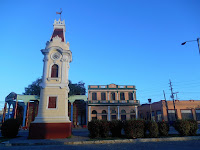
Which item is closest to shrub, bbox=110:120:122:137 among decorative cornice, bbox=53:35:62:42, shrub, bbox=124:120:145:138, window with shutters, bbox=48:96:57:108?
shrub, bbox=124:120:145:138

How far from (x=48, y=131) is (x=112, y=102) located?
23209mm

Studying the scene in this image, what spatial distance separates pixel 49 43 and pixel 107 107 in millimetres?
22522

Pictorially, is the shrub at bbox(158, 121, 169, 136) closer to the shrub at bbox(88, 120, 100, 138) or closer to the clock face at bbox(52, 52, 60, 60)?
the shrub at bbox(88, 120, 100, 138)

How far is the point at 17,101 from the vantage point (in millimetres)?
30312

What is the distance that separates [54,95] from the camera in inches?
630

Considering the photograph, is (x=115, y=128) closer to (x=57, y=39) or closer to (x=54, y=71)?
(x=54, y=71)

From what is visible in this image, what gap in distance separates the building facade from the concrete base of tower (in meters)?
20.7

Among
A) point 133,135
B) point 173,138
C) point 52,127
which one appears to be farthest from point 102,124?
point 173,138

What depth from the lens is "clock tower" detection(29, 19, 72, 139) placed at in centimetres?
1451

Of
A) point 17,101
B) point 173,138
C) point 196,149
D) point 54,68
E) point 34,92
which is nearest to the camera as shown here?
point 196,149

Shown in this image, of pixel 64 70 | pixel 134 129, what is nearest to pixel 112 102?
pixel 64 70

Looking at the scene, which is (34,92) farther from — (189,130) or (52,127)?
(189,130)

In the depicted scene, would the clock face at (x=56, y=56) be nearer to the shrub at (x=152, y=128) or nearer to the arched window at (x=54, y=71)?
the arched window at (x=54, y=71)

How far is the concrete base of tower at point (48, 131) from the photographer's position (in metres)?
14.2
